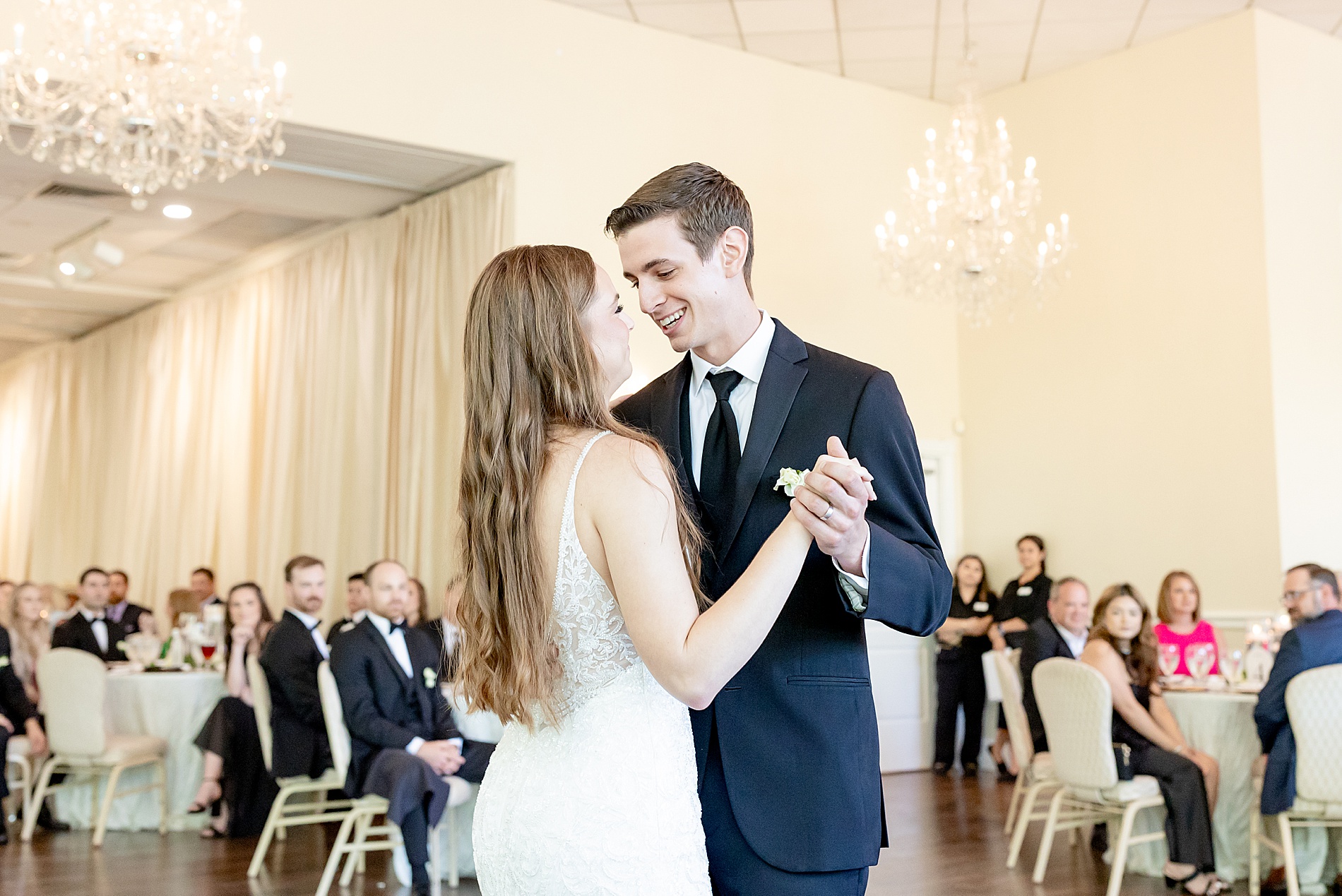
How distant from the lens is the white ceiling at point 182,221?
25.7 feet

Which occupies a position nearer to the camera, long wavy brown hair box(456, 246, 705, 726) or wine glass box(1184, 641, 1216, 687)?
long wavy brown hair box(456, 246, 705, 726)

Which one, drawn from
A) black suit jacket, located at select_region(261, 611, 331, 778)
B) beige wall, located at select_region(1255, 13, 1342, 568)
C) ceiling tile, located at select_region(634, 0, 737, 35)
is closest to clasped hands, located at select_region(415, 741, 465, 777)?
black suit jacket, located at select_region(261, 611, 331, 778)

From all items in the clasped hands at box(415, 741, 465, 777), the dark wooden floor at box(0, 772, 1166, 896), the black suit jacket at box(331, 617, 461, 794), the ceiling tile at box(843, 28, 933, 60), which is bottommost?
the dark wooden floor at box(0, 772, 1166, 896)

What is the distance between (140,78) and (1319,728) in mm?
5691

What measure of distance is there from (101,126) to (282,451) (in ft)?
13.1

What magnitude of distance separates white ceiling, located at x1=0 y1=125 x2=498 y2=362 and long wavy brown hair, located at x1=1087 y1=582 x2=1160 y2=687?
4383mm

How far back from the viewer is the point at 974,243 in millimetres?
8320

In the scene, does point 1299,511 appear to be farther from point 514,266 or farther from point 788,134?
point 514,266

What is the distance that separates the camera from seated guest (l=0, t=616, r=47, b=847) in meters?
7.20

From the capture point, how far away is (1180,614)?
7117 mm

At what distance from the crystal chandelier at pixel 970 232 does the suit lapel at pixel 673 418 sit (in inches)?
236

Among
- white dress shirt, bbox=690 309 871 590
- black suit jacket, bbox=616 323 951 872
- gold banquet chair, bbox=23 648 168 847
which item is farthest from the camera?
gold banquet chair, bbox=23 648 168 847

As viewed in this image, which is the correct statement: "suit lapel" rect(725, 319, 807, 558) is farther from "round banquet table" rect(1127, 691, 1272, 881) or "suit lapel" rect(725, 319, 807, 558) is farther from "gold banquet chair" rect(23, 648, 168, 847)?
"gold banquet chair" rect(23, 648, 168, 847)

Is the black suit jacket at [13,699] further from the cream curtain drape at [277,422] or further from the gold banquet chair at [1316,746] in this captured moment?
the gold banquet chair at [1316,746]
